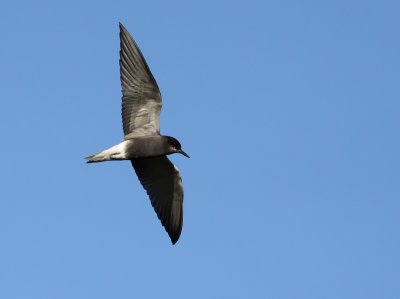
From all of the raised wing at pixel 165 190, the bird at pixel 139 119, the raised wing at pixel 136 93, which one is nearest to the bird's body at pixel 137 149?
the bird at pixel 139 119

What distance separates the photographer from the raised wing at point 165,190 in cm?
2048

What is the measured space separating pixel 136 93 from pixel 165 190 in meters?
2.56

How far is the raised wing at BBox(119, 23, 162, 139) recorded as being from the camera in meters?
19.4

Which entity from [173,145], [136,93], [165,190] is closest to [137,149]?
[173,145]

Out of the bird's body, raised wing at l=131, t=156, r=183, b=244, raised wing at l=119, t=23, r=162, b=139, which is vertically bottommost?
raised wing at l=131, t=156, r=183, b=244

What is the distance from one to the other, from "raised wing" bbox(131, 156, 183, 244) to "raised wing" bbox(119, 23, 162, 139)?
3.61 feet

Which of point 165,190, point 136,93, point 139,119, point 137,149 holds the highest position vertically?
point 136,93

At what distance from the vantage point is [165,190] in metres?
20.7

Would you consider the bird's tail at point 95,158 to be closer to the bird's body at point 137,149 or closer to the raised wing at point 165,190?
the bird's body at point 137,149

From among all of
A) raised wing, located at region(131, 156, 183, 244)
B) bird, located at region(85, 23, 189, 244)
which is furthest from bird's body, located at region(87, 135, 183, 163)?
raised wing, located at region(131, 156, 183, 244)

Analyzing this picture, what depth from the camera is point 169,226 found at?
68.3 ft

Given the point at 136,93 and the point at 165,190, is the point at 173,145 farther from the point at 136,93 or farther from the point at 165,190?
the point at 165,190

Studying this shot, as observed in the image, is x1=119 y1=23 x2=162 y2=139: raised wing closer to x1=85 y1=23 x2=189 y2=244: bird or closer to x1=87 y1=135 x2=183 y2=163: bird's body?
x1=85 y1=23 x2=189 y2=244: bird

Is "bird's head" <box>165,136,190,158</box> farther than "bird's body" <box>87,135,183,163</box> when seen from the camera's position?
Yes
